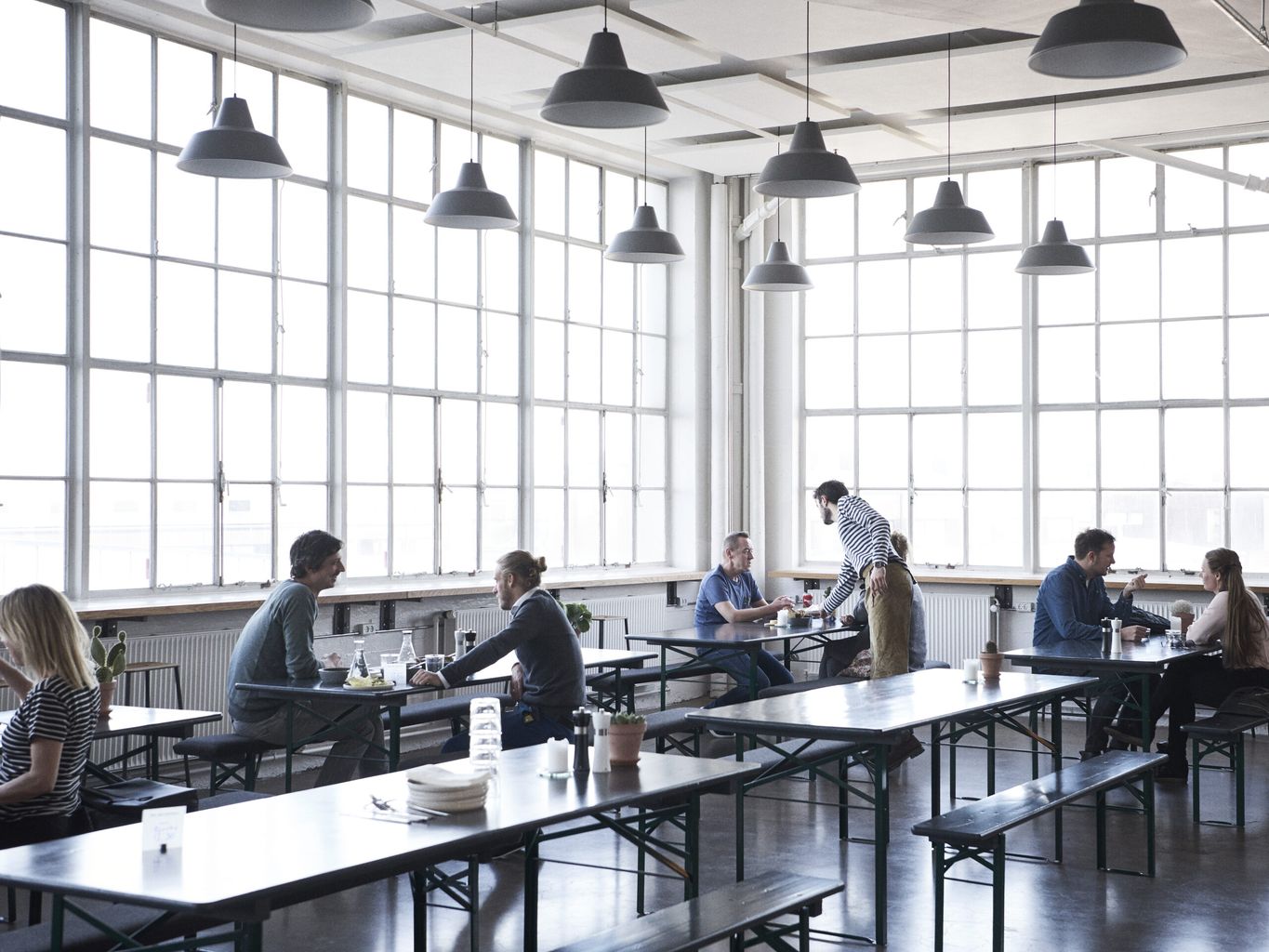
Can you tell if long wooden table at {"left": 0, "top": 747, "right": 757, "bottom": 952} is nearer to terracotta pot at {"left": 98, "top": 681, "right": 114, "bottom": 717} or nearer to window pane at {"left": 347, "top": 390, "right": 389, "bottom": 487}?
terracotta pot at {"left": 98, "top": 681, "right": 114, "bottom": 717}

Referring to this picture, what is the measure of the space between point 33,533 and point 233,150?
2.76 m

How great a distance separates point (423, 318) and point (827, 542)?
3.92 meters

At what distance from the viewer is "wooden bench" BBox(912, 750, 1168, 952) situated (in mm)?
4664

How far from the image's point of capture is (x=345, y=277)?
29.5ft

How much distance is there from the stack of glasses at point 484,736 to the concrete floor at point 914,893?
117 centimetres

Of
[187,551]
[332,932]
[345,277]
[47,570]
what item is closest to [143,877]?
[332,932]

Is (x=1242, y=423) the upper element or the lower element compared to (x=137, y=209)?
lower

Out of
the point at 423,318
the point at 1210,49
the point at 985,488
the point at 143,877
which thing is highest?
the point at 1210,49

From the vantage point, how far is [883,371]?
11.6 m

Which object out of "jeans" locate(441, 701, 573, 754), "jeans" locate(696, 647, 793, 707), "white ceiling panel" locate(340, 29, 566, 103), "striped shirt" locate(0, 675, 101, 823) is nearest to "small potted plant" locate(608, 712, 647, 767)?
"striped shirt" locate(0, 675, 101, 823)

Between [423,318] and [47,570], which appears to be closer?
A: [47,570]

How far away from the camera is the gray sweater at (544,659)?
606 cm

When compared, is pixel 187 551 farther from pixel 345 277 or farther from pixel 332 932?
pixel 332 932

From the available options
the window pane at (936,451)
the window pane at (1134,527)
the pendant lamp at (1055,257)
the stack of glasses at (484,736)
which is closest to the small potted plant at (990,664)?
the stack of glasses at (484,736)
